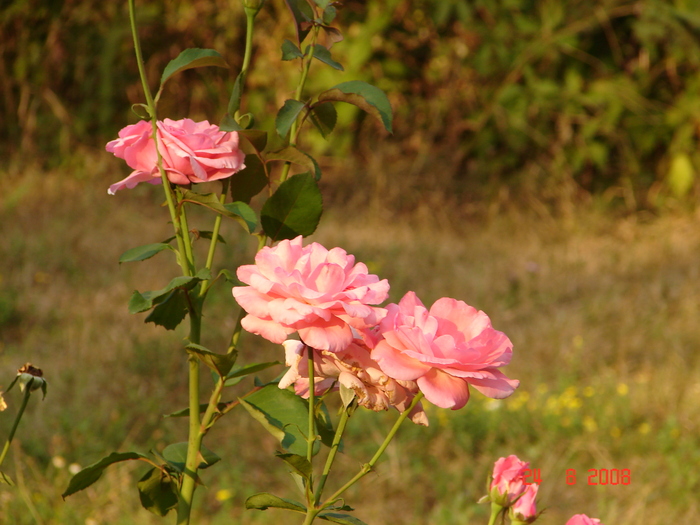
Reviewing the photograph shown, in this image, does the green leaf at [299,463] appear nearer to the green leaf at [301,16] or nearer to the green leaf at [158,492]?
the green leaf at [158,492]

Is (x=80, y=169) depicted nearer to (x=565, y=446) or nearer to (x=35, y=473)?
(x=35, y=473)

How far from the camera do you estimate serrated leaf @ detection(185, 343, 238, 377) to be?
57 cm

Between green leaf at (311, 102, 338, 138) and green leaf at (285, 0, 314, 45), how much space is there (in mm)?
66

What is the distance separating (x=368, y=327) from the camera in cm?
54

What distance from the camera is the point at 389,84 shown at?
4.17 m

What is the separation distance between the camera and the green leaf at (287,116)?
0.63 m

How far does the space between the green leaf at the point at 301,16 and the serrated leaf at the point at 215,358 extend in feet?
0.88

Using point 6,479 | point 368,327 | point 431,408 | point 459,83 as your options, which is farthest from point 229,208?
point 459,83

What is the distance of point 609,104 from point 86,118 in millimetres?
2698

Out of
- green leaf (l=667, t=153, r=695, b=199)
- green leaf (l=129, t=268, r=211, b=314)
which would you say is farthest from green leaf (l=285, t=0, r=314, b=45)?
green leaf (l=667, t=153, r=695, b=199)

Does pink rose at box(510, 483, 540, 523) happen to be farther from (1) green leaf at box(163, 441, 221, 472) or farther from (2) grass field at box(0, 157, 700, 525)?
(2) grass field at box(0, 157, 700, 525)

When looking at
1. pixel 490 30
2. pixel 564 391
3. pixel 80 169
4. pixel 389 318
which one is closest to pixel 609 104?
pixel 490 30

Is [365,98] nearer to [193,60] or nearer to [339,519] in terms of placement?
[193,60]

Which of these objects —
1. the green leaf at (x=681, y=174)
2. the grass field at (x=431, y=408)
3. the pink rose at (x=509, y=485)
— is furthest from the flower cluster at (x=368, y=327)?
the green leaf at (x=681, y=174)
